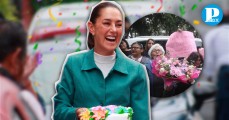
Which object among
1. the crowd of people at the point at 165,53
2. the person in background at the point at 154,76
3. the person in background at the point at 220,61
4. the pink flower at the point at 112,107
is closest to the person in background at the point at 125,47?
the crowd of people at the point at 165,53

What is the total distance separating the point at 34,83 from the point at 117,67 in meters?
0.48

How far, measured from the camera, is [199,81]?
506 cm

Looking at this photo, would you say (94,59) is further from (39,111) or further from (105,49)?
(39,111)

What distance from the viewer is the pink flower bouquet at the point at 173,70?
5.05m

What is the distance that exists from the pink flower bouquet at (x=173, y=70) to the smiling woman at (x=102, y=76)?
0.10m

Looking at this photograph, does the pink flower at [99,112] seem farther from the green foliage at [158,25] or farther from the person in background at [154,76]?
the green foliage at [158,25]

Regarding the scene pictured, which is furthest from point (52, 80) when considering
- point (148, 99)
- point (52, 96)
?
point (148, 99)

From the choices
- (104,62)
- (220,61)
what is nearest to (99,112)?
(104,62)

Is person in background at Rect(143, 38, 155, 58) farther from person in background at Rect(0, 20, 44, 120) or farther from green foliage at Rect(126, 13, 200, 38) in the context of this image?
person in background at Rect(0, 20, 44, 120)

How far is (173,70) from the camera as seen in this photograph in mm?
5062

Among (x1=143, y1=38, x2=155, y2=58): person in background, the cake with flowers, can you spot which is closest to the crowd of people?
(x1=143, y1=38, x2=155, y2=58): person in background

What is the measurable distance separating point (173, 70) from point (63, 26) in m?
0.67

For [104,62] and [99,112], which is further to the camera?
[104,62]

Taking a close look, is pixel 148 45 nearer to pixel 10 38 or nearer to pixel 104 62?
pixel 104 62
